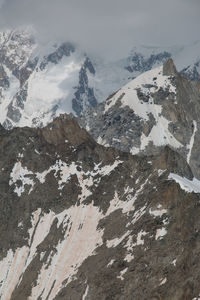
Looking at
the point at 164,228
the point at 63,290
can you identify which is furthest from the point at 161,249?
the point at 63,290

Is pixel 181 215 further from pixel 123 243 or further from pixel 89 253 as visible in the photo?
pixel 89 253

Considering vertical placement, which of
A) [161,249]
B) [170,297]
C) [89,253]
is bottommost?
[170,297]

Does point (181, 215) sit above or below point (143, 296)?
above

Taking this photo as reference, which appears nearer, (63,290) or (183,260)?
(183,260)

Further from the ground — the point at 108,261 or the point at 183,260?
the point at 108,261

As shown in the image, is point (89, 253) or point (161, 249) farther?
point (89, 253)

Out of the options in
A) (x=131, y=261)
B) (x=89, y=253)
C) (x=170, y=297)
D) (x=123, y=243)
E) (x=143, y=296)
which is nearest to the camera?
(x=170, y=297)

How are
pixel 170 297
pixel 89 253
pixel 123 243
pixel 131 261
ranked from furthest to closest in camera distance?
pixel 89 253
pixel 123 243
pixel 131 261
pixel 170 297

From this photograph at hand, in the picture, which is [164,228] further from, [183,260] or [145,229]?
[183,260]

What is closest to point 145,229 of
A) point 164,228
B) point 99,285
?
point 164,228
